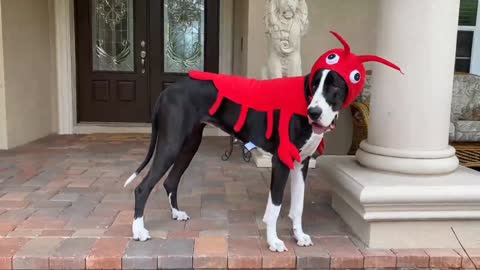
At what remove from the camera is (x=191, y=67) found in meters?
5.93

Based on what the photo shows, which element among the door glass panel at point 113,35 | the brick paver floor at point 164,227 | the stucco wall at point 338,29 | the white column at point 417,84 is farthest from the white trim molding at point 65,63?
the white column at point 417,84

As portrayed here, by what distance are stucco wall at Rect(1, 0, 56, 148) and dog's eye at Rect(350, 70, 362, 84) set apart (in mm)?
3959

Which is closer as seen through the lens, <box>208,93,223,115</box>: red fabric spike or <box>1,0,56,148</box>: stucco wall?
<box>208,93,223,115</box>: red fabric spike

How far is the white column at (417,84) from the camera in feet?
7.59

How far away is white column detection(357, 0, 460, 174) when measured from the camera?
→ 231 cm

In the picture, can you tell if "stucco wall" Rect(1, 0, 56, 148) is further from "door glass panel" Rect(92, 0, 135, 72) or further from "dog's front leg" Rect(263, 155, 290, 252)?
"dog's front leg" Rect(263, 155, 290, 252)

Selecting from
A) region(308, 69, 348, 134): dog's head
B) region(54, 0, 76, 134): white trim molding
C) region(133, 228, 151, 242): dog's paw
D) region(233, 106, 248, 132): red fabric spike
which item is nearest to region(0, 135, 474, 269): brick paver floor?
region(133, 228, 151, 242): dog's paw

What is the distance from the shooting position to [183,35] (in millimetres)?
5836

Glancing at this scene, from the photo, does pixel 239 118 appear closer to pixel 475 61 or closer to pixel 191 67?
pixel 191 67

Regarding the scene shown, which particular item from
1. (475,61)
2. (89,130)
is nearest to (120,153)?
(89,130)

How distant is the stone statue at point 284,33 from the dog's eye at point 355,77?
1914 millimetres

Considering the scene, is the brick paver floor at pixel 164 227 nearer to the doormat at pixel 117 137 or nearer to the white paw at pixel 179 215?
the white paw at pixel 179 215

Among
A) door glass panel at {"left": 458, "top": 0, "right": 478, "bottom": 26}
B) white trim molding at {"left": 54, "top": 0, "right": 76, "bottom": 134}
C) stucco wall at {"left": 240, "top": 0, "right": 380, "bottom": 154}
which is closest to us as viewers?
stucco wall at {"left": 240, "top": 0, "right": 380, "bottom": 154}

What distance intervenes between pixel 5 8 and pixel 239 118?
3.51 m
